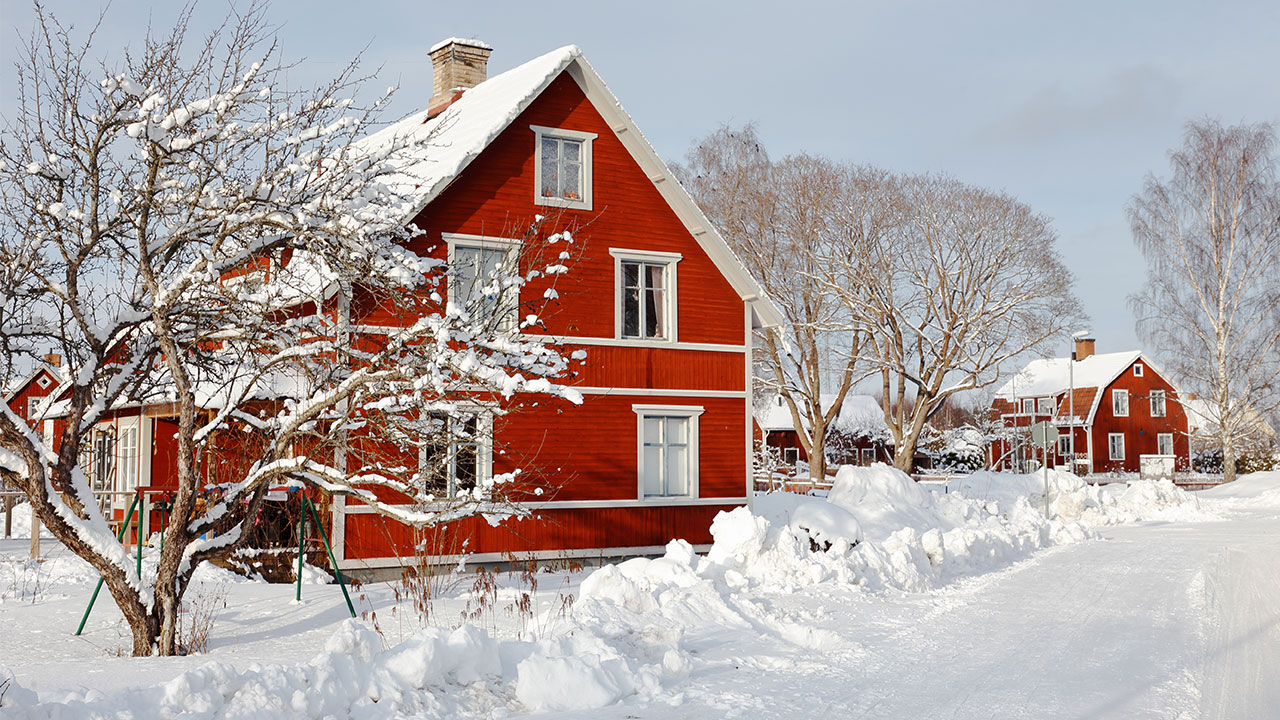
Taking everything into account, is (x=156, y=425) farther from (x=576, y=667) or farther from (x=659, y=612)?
(x=576, y=667)

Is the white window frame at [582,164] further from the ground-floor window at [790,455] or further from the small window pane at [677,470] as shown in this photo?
the ground-floor window at [790,455]

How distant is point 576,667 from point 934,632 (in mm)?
5213

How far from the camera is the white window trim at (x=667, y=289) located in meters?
20.2

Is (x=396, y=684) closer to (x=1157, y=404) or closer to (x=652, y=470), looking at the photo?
(x=652, y=470)

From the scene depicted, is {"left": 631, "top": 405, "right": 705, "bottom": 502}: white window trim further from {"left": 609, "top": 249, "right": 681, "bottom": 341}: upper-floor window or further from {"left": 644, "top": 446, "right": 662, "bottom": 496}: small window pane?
{"left": 609, "top": 249, "right": 681, "bottom": 341}: upper-floor window

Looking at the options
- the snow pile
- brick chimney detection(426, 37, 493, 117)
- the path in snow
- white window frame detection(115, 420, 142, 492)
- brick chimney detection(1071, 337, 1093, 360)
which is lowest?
the path in snow

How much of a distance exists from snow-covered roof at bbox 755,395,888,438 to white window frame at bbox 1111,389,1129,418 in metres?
13.7

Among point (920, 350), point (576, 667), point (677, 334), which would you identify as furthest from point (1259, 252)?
point (576, 667)

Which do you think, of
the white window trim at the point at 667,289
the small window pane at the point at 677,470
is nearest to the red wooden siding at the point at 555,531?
the small window pane at the point at 677,470

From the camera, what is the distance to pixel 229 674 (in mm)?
7215

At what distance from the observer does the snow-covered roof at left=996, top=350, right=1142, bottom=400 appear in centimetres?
6681

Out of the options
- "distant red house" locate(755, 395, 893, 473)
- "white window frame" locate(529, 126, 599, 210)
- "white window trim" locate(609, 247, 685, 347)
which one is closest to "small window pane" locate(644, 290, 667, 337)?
"white window trim" locate(609, 247, 685, 347)

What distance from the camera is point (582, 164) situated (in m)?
20.3

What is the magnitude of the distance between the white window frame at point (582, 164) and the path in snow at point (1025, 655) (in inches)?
351
